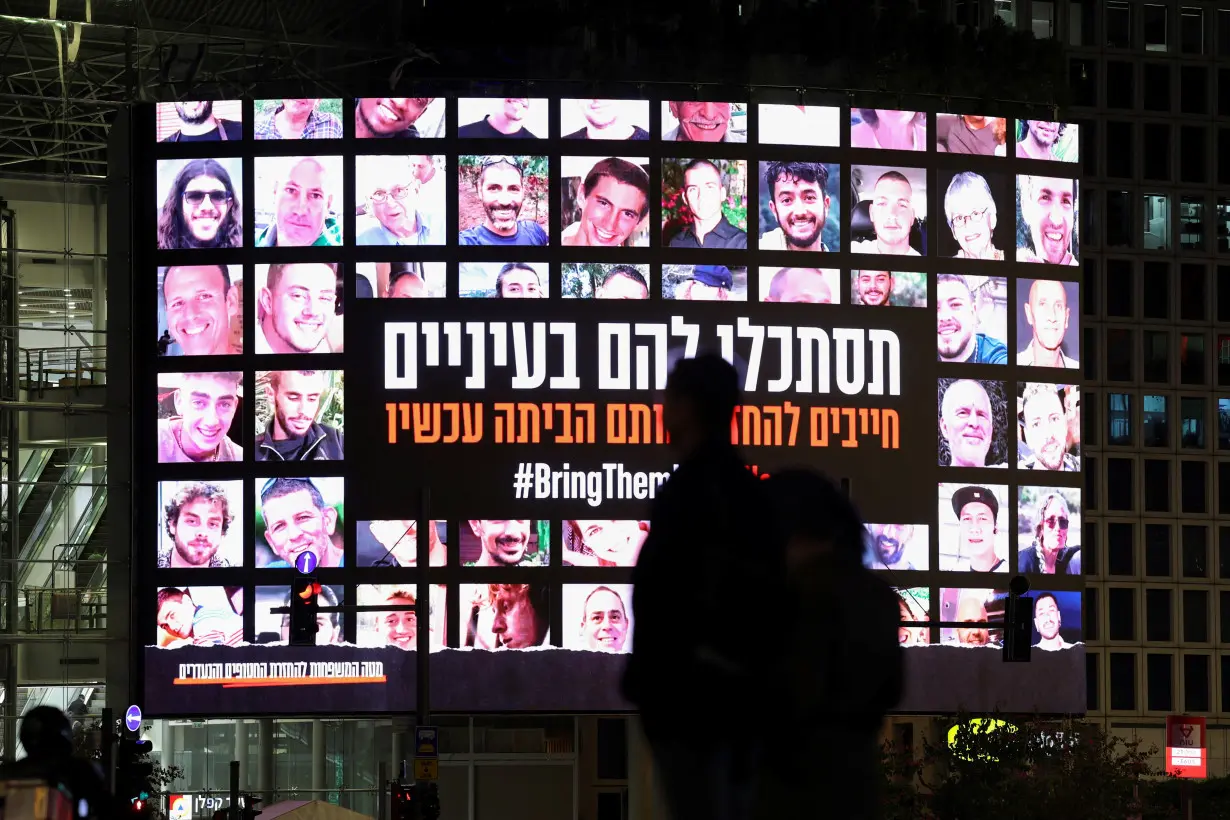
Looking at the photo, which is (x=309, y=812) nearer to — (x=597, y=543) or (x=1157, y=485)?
(x=597, y=543)

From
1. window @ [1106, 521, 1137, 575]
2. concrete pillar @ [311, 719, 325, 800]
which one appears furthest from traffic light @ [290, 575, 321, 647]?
window @ [1106, 521, 1137, 575]

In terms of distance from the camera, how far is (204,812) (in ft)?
152

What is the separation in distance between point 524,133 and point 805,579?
121ft

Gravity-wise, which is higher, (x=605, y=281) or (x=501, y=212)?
(x=501, y=212)

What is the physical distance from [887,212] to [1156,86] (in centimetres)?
2780

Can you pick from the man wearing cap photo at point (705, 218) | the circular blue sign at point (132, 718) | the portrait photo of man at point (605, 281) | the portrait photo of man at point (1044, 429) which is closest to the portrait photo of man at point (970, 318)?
the portrait photo of man at point (1044, 429)

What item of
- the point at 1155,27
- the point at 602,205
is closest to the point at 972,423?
the point at 602,205

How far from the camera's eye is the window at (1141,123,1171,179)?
6794cm

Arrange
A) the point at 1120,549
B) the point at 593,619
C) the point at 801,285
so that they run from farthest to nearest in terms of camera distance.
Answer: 1. the point at 1120,549
2. the point at 801,285
3. the point at 593,619

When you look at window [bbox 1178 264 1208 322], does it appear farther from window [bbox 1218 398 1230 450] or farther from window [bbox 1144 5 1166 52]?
window [bbox 1144 5 1166 52]

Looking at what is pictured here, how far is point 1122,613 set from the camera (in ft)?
218

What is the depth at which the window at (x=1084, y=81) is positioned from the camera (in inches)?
2640

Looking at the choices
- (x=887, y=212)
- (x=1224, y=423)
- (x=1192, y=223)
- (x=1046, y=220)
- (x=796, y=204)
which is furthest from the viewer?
(x=1192, y=223)

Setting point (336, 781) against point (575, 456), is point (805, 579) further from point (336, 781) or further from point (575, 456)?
point (336, 781)
